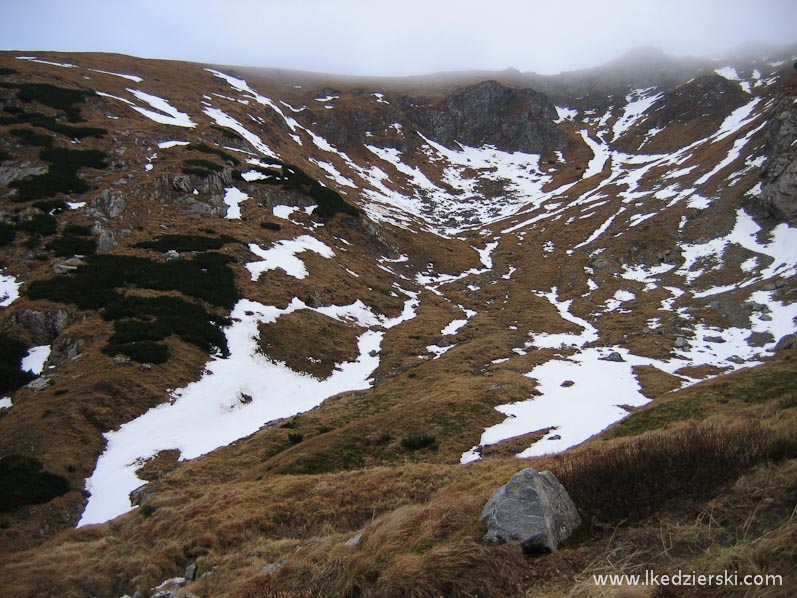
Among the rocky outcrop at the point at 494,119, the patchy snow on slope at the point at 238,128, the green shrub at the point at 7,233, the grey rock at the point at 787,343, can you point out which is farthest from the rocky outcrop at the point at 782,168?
the green shrub at the point at 7,233

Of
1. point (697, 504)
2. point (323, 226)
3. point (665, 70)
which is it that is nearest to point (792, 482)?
point (697, 504)

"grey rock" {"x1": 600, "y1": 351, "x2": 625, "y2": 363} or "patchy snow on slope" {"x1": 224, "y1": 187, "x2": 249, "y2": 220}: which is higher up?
"patchy snow on slope" {"x1": 224, "y1": 187, "x2": 249, "y2": 220}

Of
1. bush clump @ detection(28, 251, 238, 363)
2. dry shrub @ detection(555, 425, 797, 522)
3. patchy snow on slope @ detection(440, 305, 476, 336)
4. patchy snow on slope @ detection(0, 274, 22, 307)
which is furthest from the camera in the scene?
patchy snow on slope @ detection(440, 305, 476, 336)

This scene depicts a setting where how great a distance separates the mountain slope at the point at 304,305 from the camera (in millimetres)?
18828

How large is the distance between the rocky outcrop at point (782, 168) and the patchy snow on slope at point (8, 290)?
79.7 meters

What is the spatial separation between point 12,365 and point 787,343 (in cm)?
5234

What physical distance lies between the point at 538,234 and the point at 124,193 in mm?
64522

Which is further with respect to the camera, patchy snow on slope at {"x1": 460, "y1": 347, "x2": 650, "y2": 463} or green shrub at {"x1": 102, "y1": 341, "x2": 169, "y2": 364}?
green shrub at {"x1": 102, "y1": 341, "x2": 169, "y2": 364}

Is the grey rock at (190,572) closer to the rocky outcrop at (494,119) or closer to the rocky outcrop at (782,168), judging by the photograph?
the rocky outcrop at (782,168)

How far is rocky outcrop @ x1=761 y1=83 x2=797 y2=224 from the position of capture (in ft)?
174

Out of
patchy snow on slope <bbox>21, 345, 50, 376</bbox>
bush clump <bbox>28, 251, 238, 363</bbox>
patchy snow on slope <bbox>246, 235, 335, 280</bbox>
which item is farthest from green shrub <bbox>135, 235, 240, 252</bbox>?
patchy snow on slope <bbox>21, 345, 50, 376</bbox>

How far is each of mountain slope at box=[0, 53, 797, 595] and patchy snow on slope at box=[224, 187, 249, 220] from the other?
367 millimetres

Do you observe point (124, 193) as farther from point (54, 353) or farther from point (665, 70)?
point (665, 70)

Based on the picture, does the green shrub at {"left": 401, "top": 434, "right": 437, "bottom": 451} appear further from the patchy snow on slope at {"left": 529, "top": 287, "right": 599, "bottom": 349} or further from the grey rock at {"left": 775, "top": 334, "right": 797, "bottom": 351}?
the grey rock at {"left": 775, "top": 334, "right": 797, "bottom": 351}
